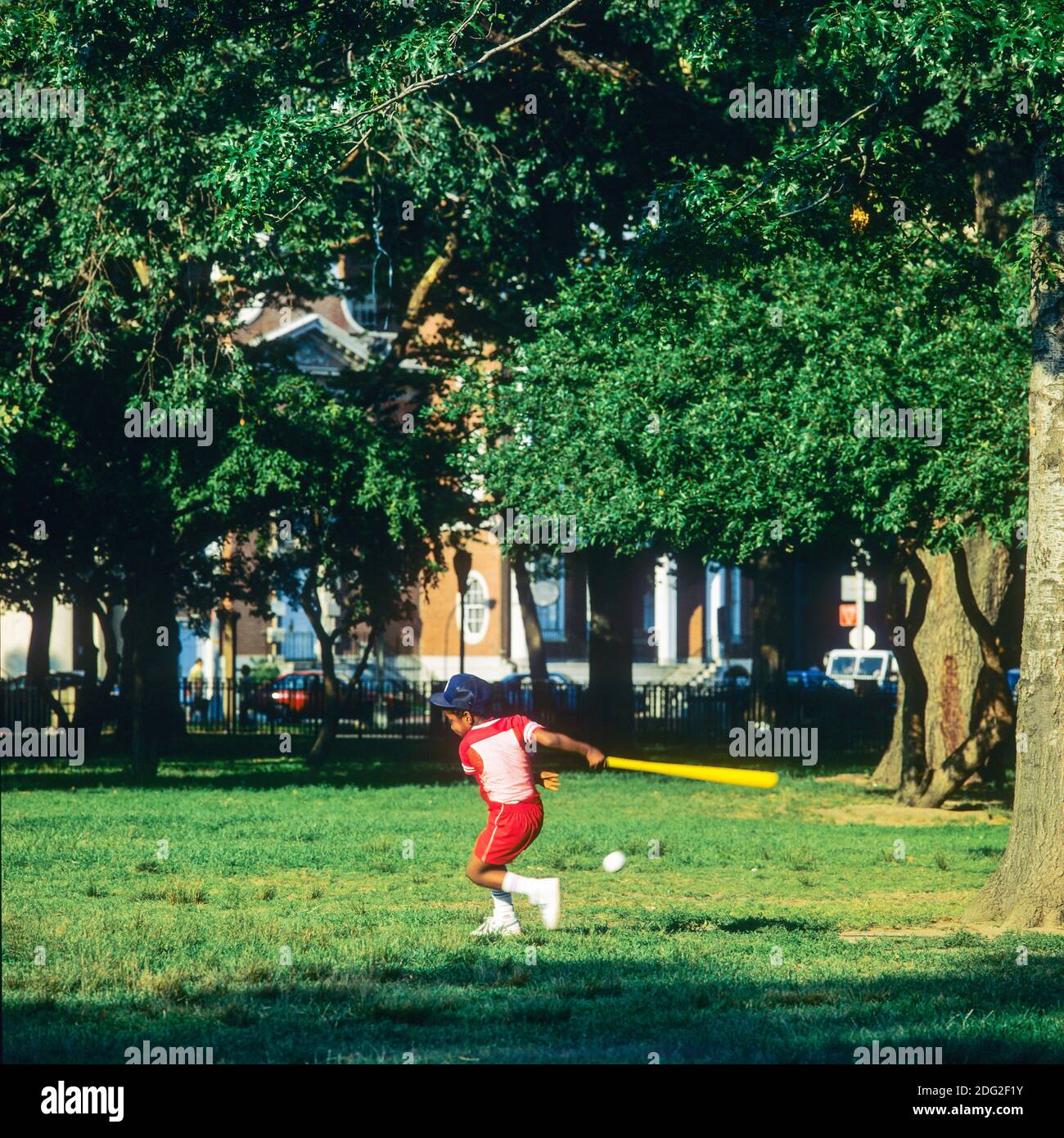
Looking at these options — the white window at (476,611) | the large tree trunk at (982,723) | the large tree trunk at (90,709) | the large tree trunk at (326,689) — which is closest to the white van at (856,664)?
the white window at (476,611)

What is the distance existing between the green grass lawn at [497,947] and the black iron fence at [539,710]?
14.1 metres

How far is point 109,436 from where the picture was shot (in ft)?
74.9

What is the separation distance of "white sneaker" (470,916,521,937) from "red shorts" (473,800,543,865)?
43 cm

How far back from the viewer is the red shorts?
9.78 m

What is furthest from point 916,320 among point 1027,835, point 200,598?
point 200,598

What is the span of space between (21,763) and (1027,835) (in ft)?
70.1

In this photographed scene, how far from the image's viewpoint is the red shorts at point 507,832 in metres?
9.78

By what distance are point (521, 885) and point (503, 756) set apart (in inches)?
31.4

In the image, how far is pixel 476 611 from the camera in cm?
6525

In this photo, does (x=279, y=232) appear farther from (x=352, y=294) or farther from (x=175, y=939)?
(x=175, y=939)

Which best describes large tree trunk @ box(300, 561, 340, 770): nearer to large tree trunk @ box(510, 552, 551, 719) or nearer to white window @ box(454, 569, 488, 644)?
Answer: large tree trunk @ box(510, 552, 551, 719)

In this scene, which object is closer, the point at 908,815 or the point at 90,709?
the point at 908,815

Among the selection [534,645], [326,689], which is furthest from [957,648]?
[534,645]

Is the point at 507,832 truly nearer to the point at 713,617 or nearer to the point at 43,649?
the point at 43,649
